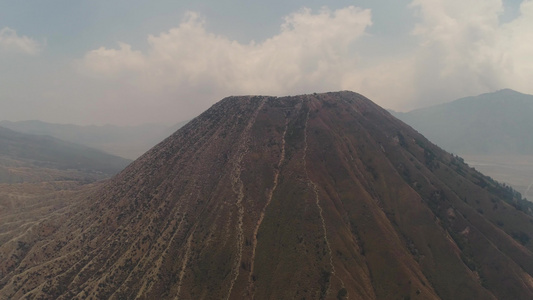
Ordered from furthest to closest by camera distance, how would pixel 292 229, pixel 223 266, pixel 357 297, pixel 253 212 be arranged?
pixel 253 212
pixel 292 229
pixel 223 266
pixel 357 297

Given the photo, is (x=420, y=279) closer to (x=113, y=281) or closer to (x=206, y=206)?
(x=206, y=206)

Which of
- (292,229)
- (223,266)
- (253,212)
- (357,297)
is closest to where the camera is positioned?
(357,297)

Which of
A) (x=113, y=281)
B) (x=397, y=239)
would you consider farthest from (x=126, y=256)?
(x=397, y=239)

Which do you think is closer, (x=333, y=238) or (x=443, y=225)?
(x=333, y=238)

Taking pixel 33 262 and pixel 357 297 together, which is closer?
pixel 357 297

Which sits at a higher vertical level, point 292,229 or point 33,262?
point 292,229

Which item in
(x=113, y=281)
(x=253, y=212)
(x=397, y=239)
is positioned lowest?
(x=113, y=281)

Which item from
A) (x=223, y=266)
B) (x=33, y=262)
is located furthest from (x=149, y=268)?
(x=33, y=262)

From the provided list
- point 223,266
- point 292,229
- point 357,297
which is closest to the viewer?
point 357,297

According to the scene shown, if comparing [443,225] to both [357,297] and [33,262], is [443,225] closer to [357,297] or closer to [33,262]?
[357,297]
